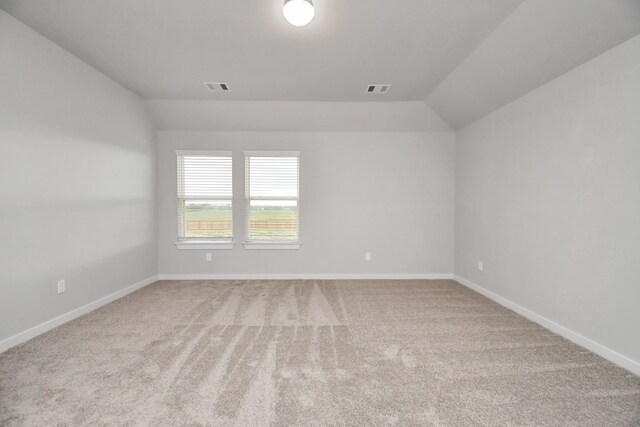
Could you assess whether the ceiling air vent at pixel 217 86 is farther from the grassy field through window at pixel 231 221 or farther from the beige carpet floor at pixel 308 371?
the beige carpet floor at pixel 308 371

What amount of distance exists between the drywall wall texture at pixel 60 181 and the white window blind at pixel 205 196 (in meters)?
0.71

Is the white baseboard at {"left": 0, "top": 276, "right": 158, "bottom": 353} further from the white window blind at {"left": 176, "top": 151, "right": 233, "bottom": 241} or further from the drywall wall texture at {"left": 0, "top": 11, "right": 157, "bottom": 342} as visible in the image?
the white window blind at {"left": 176, "top": 151, "right": 233, "bottom": 241}

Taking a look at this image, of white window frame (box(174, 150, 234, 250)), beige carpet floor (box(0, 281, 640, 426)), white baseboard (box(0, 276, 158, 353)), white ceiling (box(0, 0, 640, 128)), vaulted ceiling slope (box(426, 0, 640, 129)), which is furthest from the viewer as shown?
white window frame (box(174, 150, 234, 250))

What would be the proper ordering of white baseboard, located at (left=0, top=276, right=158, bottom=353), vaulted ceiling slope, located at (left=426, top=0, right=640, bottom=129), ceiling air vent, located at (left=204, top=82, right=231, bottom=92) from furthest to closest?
ceiling air vent, located at (left=204, top=82, right=231, bottom=92) → white baseboard, located at (left=0, top=276, right=158, bottom=353) → vaulted ceiling slope, located at (left=426, top=0, right=640, bottom=129)

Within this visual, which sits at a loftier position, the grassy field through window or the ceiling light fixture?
the ceiling light fixture

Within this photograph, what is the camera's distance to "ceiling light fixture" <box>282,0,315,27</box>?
6.59ft

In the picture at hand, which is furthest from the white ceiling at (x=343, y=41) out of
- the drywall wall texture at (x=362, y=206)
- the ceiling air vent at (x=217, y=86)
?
the drywall wall texture at (x=362, y=206)

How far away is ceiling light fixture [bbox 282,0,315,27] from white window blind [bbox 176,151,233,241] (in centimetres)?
284

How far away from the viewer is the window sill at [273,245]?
460cm

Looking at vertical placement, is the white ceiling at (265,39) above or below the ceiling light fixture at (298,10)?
above

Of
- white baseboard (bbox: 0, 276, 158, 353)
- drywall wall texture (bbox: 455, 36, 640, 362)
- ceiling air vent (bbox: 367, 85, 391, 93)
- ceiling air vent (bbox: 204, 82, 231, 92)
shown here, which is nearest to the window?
ceiling air vent (bbox: 204, 82, 231, 92)

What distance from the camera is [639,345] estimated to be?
1979 millimetres

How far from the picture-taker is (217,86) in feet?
11.8

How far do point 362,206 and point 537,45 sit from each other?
2.89 meters
